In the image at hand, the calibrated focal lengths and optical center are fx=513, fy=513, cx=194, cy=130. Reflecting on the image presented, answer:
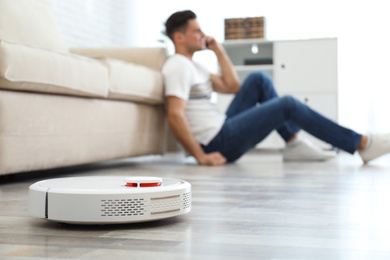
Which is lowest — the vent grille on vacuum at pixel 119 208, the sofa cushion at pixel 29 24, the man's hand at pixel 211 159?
the man's hand at pixel 211 159

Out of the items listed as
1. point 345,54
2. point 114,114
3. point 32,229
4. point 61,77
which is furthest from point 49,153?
point 345,54

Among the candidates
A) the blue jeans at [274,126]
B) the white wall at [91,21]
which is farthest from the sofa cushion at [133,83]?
the white wall at [91,21]

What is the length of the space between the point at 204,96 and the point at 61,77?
1.07 meters

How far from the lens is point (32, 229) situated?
38.7 inches

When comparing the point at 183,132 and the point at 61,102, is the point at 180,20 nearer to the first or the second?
the point at 183,132

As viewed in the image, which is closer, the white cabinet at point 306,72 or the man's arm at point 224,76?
the man's arm at point 224,76

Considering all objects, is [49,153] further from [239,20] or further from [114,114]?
[239,20]

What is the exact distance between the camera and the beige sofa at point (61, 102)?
170cm

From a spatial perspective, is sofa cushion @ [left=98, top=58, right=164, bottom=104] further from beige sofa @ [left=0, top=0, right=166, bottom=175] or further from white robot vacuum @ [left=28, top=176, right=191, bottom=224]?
white robot vacuum @ [left=28, top=176, right=191, bottom=224]

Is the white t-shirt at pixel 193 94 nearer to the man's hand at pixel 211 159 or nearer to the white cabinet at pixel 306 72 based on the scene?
the man's hand at pixel 211 159

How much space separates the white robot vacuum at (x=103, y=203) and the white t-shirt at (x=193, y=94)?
1631 millimetres

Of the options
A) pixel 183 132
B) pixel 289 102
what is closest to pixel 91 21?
pixel 183 132

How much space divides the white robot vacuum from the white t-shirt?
163 cm

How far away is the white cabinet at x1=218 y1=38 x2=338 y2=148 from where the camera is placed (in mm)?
4008
